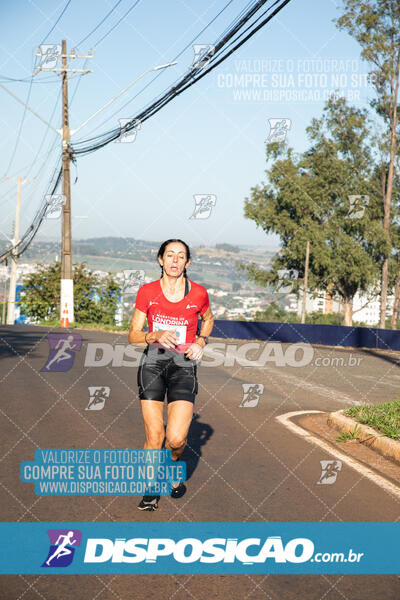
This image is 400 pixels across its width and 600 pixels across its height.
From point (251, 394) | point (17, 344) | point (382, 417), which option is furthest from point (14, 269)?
point (382, 417)

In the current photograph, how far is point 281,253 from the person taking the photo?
194 ft

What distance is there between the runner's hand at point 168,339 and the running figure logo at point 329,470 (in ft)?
7.03

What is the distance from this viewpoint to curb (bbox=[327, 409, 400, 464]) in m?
7.11

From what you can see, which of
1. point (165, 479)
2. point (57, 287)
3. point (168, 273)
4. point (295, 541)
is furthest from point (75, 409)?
point (57, 287)

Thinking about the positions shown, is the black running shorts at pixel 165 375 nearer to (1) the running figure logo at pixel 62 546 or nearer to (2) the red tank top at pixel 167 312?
(2) the red tank top at pixel 167 312

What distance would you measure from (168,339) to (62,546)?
154cm

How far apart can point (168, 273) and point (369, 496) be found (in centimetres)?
251

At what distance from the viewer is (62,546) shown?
168 inches

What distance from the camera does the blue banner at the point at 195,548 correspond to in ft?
13.3
